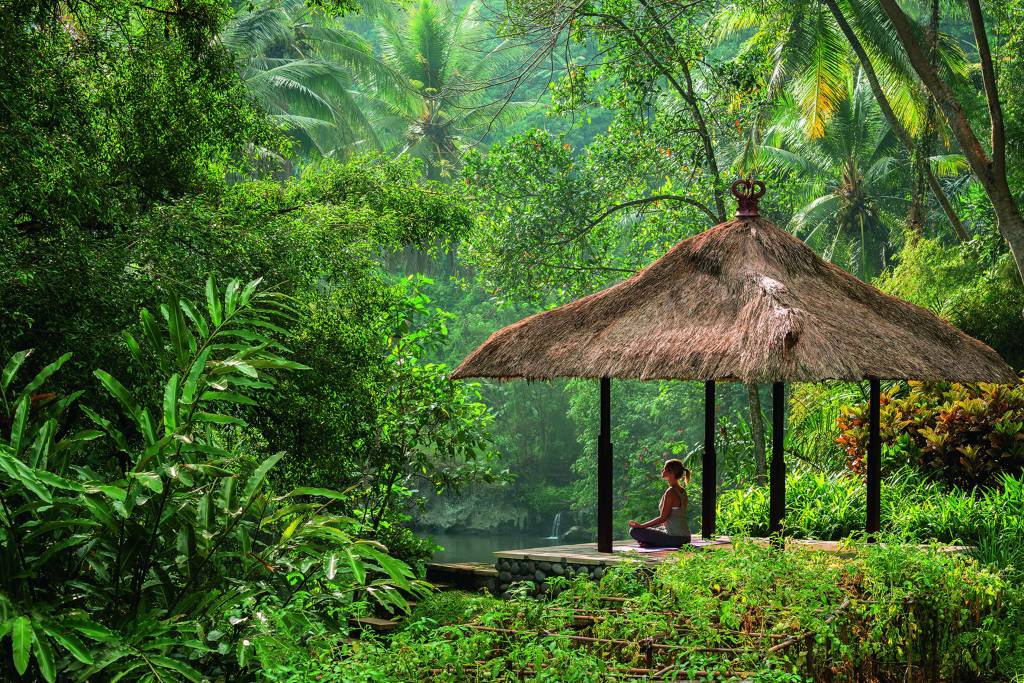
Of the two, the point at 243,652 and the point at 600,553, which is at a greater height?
the point at 243,652

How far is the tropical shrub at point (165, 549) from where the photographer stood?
3371 millimetres

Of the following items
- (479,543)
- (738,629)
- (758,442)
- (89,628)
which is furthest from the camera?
(479,543)

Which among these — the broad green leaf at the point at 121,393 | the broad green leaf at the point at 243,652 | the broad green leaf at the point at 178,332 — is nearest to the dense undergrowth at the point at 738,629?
the broad green leaf at the point at 243,652

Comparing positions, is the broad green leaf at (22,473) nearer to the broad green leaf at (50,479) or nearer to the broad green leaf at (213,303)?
the broad green leaf at (50,479)

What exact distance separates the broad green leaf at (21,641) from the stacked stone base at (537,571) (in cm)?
512

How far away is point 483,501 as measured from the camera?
31000mm

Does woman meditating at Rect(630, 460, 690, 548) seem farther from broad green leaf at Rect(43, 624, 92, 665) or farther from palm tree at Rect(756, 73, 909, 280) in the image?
palm tree at Rect(756, 73, 909, 280)

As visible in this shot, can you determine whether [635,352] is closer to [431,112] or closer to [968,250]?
[968,250]

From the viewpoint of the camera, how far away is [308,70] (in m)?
23.8

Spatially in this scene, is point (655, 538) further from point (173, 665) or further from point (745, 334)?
point (173, 665)

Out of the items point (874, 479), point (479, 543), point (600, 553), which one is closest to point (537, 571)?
point (600, 553)

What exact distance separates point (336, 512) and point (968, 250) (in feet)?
30.9

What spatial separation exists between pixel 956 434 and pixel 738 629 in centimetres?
626

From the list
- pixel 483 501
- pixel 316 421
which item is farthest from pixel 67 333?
pixel 483 501
